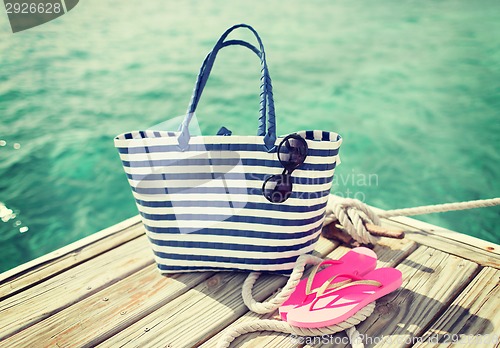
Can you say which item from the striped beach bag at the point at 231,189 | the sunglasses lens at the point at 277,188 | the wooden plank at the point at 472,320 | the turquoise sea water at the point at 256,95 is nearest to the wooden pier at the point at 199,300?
the wooden plank at the point at 472,320

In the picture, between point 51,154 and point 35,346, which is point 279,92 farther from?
point 35,346

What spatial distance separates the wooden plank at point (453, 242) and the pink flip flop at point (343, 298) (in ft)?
1.07

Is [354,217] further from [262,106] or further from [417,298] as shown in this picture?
[262,106]

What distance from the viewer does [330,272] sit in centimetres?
137

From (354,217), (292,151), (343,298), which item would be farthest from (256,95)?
(343,298)

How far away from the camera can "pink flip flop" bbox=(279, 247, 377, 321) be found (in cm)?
125

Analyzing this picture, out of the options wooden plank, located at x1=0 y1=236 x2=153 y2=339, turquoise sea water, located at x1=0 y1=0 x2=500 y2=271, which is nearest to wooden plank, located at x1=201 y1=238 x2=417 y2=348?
wooden plank, located at x1=0 y1=236 x2=153 y2=339

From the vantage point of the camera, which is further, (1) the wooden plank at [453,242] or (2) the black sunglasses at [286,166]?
(1) the wooden plank at [453,242]

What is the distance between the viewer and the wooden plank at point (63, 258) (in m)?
1.47

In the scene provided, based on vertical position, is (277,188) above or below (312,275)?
above

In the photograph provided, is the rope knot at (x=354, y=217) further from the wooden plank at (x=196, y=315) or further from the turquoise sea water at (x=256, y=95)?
the turquoise sea water at (x=256, y=95)

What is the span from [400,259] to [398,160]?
2419 millimetres

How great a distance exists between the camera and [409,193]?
11.1ft

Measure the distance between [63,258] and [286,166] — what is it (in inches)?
37.6
